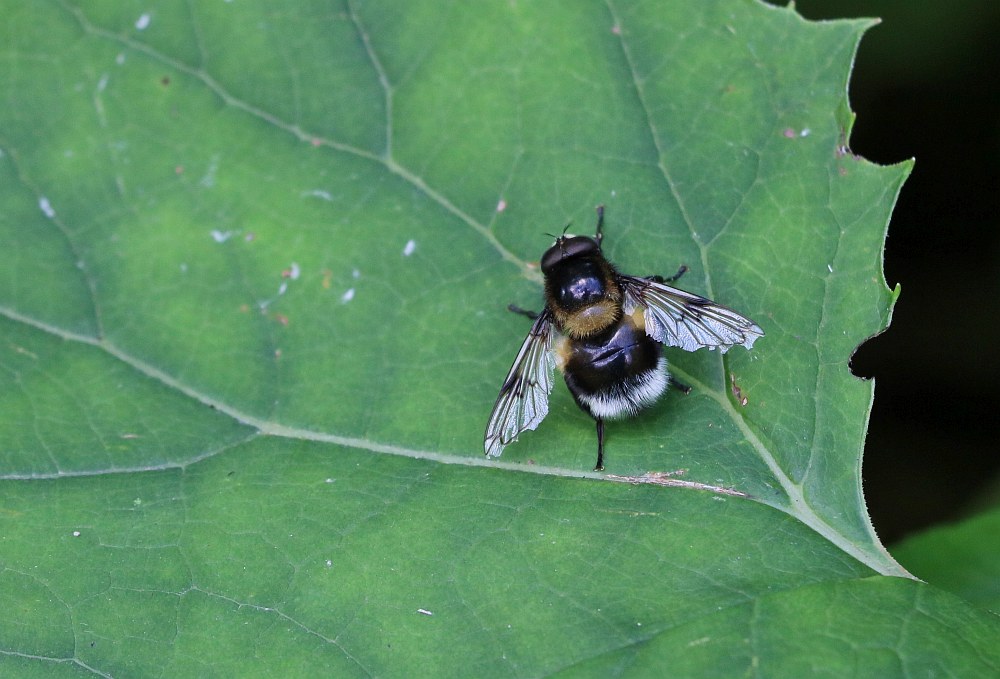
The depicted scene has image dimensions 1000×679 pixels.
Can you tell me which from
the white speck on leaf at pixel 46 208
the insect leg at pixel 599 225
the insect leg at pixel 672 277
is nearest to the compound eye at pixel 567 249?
the insect leg at pixel 599 225

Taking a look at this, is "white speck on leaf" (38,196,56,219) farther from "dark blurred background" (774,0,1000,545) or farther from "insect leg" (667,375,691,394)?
"dark blurred background" (774,0,1000,545)

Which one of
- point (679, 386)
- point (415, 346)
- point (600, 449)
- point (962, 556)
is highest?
point (415, 346)

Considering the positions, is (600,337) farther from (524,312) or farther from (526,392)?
(526,392)

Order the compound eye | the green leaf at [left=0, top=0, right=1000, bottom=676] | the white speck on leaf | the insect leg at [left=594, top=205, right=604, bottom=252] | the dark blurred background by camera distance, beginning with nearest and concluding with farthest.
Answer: the green leaf at [left=0, top=0, right=1000, bottom=676] → the compound eye → the insect leg at [left=594, top=205, right=604, bottom=252] → the white speck on leaf → the dark blurred background

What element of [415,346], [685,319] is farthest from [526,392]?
[685,319]

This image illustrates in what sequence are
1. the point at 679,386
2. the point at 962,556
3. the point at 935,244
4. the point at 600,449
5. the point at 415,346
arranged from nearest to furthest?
the point at 600,449
the point at 679,386
the point at 415,346
the point at 962,556
the point at 935,244

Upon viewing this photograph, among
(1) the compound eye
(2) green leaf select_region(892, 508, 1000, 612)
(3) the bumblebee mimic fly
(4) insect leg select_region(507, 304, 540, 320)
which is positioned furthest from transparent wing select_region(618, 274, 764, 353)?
(2) green leaf select_region(892, 508, 1000, 612)
